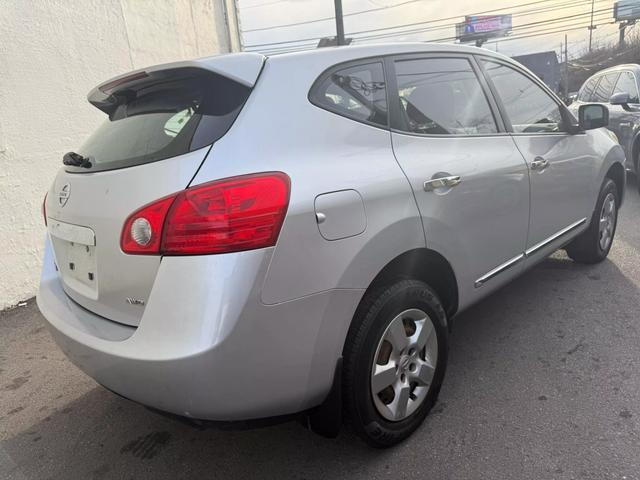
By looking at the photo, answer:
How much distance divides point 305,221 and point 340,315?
0.39 meters

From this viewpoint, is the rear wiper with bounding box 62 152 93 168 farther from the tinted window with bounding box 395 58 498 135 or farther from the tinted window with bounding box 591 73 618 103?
the tinted window with bounding box 591 73 618 103

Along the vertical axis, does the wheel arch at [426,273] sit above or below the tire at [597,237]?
above

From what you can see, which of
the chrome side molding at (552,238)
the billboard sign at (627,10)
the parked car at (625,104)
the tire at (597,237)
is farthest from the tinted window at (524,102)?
the billboard sign at (627,10)

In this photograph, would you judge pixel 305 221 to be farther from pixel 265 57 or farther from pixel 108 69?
pixel 108 69

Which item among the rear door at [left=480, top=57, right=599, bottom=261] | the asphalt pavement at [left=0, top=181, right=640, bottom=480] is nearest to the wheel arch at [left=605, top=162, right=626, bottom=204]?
the rear door at [left=480, top=57, right=599, bottom=261]

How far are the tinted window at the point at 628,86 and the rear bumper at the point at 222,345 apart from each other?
6.50 metres

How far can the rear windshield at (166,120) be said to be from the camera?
1871 millimetres

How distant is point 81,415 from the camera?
2.85m

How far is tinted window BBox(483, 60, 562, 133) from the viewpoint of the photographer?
3.16 meters

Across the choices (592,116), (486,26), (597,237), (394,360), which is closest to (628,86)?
(597,237)

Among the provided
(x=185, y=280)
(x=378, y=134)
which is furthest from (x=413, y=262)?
(x=185, y=280)

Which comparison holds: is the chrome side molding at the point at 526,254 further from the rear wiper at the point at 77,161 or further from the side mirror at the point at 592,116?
the rear wiper at the point at 77,161

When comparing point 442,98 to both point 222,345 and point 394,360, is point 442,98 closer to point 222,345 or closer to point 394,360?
point 394,360

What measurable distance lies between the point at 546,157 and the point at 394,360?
1.81 meters
